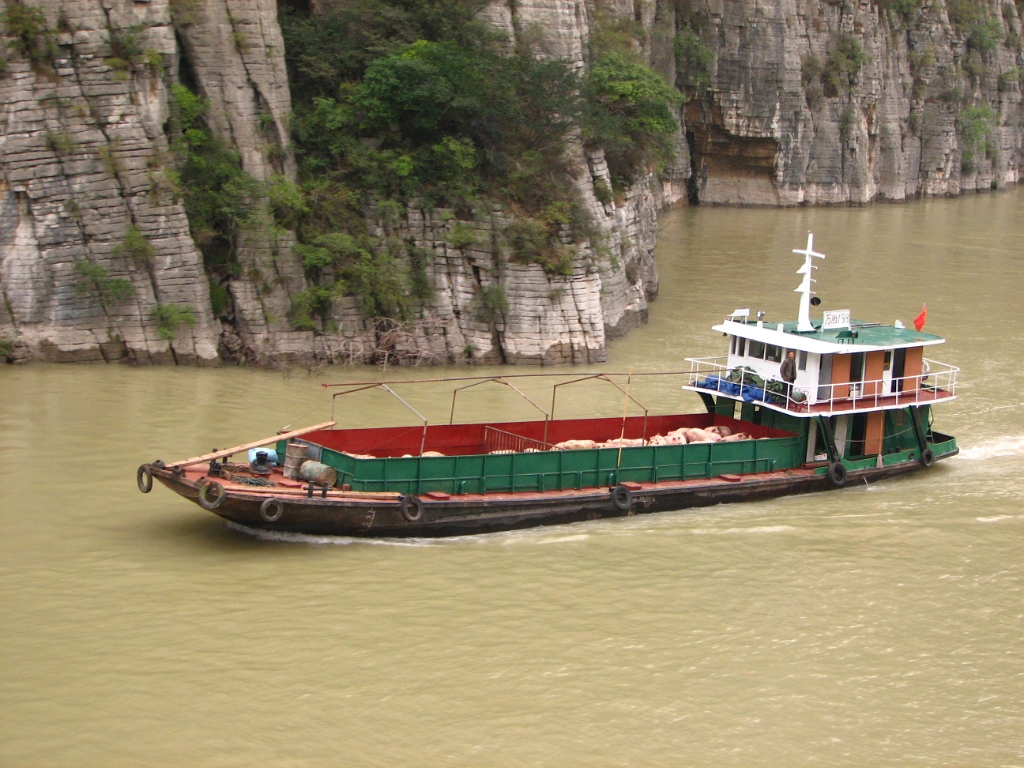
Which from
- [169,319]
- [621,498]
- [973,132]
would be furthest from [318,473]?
[973,132]

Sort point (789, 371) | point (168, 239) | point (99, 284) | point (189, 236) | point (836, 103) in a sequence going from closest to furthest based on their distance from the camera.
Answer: point (789, 371) < point (99, 284) < point (168, 239) < point (189, 236) < point (836, 103)

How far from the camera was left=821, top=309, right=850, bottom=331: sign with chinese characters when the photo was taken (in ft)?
70.7

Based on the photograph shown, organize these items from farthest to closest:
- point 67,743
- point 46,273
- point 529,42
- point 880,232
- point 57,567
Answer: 1. point 880,232
2. point 529,42
3. point 46,273
4. point 57,567
5. point 67,743

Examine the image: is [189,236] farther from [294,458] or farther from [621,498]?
[621,498]

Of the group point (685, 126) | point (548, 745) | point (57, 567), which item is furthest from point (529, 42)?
point (685, 126)

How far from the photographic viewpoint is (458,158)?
27.2m

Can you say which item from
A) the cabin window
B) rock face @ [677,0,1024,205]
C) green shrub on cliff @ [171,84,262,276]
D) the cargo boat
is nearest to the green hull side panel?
the cargo boat

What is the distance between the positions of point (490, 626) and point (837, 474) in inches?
343

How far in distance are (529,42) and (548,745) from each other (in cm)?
2124

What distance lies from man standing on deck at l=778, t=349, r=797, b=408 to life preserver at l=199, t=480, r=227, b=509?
31.8 ft

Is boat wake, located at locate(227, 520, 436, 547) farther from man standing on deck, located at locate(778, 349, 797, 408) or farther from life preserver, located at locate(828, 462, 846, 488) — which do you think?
life preserver, located at locate(828, 462, 846, 488)

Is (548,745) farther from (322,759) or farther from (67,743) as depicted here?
(67,743)

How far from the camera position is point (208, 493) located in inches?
615

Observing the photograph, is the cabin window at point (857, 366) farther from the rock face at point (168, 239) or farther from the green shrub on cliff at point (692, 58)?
the green shrub on cliff at point (692, 58)
